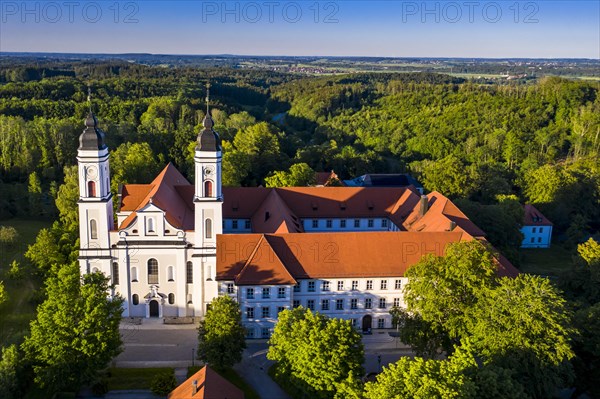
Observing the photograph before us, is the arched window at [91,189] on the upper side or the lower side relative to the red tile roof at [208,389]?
upper

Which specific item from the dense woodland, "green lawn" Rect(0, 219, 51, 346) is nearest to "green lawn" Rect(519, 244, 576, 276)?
the dense woodland

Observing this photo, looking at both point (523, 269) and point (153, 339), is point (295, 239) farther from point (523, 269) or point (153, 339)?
point (523, 269)

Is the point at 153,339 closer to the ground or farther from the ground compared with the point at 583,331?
closer to the ground

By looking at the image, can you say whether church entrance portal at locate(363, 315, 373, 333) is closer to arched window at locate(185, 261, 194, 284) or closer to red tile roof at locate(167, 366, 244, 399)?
arched window at locate(185, 261, 194, 284)

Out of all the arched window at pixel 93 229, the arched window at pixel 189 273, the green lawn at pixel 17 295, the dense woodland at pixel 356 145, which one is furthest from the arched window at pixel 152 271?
the green lawn at pixel 17 295

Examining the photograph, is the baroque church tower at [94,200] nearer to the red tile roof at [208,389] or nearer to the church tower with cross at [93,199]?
the church tower with cross at [93,199]

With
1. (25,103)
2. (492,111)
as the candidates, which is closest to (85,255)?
(25,103)
